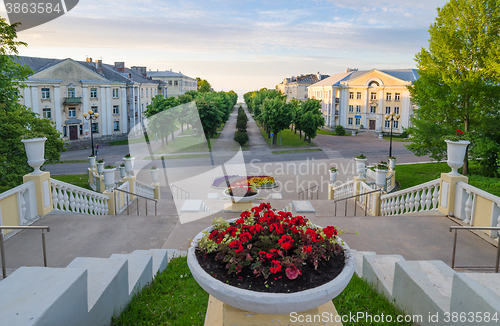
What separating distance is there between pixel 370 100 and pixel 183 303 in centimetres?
5908

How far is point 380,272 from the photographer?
4977 millimetres

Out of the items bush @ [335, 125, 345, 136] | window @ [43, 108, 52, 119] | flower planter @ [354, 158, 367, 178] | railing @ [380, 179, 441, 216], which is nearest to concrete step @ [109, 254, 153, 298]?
railing @ [380, 179, 441, 216]

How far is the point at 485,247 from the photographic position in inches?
276

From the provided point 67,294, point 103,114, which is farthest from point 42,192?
point 103,114

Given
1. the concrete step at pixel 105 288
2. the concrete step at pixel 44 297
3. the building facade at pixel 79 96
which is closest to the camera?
the concrete step at pixel 44 297

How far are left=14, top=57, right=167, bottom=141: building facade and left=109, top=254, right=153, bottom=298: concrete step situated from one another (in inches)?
1507

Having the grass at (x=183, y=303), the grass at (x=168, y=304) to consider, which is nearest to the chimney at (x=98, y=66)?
the grass at (x=168, y=304)

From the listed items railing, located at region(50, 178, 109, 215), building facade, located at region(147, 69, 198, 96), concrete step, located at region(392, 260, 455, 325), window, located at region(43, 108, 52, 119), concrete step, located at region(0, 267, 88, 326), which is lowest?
railing, located at region(50, 178, 109, 215)

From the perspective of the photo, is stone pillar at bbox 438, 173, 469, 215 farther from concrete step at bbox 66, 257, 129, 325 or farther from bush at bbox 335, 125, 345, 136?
bush at bbox 335, 125, 345, 136

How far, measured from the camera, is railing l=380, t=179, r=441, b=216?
31.5 feet

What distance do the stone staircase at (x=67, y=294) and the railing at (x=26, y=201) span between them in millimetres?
4923

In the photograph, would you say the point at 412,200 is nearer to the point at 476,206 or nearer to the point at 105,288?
the point at 476,206

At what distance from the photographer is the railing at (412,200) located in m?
9.62

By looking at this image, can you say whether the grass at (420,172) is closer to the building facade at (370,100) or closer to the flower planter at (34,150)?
the flower planter at (34,150)
